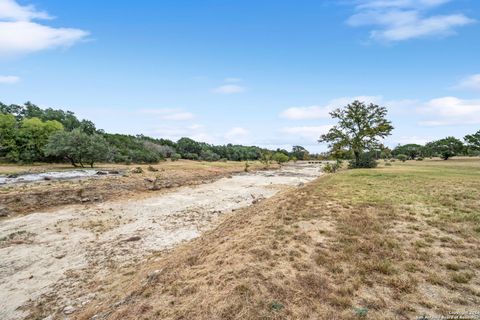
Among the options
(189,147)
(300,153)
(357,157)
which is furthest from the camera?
(300,153)

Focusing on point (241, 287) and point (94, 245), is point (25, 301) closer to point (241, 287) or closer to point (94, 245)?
point (94, 245)

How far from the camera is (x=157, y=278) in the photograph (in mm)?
7160

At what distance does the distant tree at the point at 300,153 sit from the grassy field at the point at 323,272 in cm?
→ 13837

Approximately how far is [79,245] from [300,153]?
14849 centimetres

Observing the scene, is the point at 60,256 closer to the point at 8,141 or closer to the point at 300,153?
the point at 8,141

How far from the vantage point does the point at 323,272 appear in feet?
20.9

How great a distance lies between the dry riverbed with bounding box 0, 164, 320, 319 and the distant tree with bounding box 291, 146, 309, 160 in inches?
5252

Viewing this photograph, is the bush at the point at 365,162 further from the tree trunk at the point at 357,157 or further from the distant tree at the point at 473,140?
the distant tree at the point at 473,140


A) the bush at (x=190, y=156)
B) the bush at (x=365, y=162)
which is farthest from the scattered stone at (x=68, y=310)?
the bush at (x=190, y=156)

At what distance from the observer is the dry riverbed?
7.48 metres

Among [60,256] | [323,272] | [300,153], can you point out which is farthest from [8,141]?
[300,153]

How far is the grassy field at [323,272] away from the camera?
510cm


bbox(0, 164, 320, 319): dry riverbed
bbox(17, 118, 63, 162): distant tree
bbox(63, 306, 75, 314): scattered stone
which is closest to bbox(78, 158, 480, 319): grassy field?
bbox(63, 306, 75, 314): scattered stone

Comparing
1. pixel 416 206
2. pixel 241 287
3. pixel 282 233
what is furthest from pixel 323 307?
pixel 416 206
